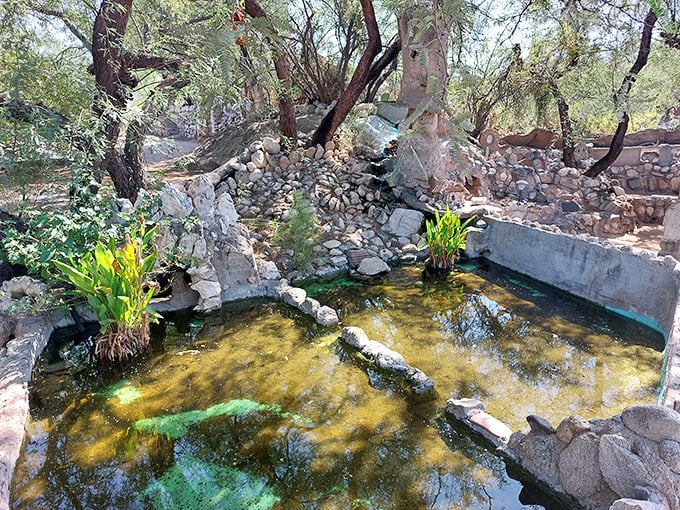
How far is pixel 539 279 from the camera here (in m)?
5.53

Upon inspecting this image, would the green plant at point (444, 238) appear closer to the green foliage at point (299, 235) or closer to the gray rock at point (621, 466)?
the green foliage at point (299, 235)

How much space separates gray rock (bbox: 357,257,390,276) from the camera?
5.70 metres

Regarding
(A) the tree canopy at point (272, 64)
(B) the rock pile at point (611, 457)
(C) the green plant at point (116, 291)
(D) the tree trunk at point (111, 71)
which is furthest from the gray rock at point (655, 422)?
(D) the tree trunk at point (111, 71)

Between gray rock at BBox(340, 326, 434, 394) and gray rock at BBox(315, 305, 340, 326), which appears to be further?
gray rock at BBox(315, 305, 340, 326)

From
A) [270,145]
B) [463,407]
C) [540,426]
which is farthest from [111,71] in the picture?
[540,426]

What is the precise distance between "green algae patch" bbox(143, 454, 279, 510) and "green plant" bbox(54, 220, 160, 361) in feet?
4.69

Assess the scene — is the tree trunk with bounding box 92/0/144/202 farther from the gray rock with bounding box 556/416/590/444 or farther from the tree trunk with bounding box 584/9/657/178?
the tree trunk with bounding box 584/9/657/178

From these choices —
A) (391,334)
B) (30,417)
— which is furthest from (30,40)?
(391,334)

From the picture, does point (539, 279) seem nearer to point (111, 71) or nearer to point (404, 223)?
point (404, 223)

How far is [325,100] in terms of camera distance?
392 inches

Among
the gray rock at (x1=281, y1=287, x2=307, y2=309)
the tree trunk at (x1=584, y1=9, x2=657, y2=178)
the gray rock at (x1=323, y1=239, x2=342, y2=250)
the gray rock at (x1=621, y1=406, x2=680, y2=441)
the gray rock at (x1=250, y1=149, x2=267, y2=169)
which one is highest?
the tree trunk at (x1=584, y1=9, x2=657, y2=178)

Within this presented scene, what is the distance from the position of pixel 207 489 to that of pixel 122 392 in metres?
1.27

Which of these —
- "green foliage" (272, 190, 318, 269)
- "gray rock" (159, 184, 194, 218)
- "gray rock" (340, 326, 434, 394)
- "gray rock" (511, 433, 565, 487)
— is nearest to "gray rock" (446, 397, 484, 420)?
"gray rock" (340, 326, 434, 394)

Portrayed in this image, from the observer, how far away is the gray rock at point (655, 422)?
6.79 ft
